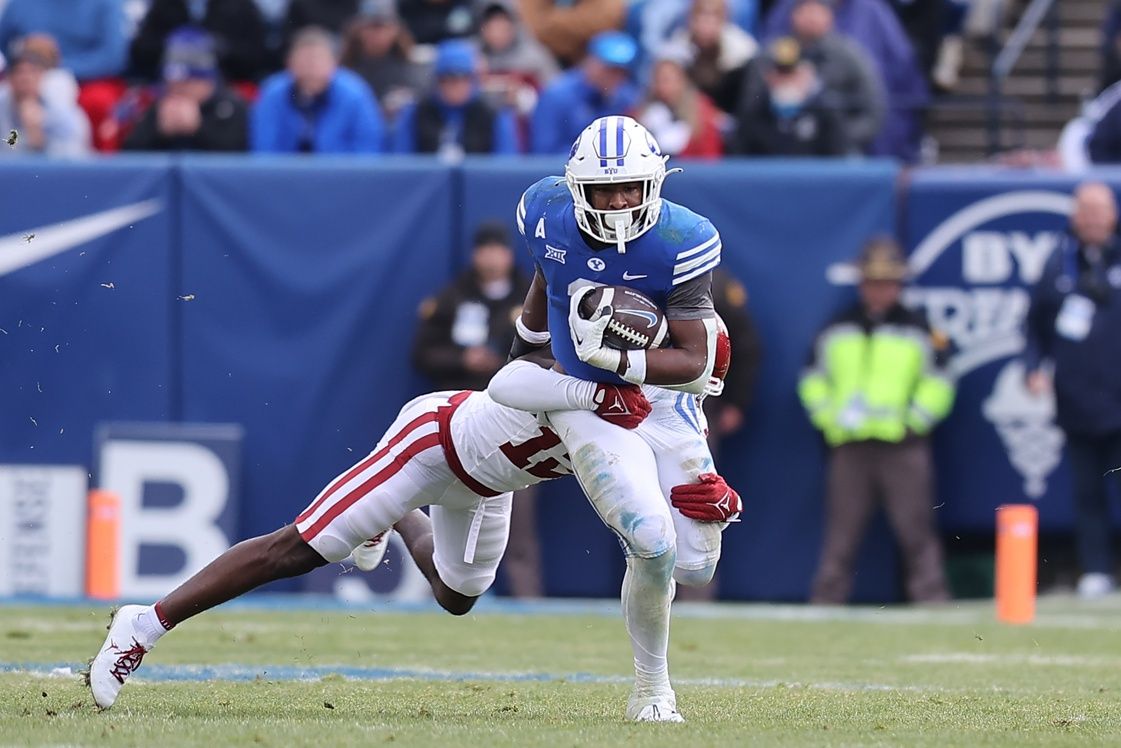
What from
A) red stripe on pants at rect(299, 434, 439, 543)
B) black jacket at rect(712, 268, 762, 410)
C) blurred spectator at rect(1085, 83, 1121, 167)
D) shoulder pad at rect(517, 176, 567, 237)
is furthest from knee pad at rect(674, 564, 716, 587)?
blurred spectator at rect(1085, 83, 1121, 167)

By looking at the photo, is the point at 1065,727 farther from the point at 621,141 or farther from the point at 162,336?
the point at 162,336

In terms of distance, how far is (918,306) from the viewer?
1138cm

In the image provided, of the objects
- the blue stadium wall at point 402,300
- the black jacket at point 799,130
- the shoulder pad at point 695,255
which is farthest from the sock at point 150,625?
the black jacket at point 799,130

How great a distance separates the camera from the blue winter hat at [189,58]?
39.4 ft

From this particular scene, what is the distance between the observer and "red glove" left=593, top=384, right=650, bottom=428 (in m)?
5.79

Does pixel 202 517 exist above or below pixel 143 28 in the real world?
below

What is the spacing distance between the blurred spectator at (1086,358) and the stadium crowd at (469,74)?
1568mm

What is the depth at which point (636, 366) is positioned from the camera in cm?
565

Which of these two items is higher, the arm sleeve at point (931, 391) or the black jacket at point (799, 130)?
the black jacket at point (799, 130)

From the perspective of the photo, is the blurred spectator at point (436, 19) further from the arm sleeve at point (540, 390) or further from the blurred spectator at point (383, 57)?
the arm sleeve at point (540, 390)

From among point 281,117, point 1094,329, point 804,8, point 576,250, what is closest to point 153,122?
point 281,117

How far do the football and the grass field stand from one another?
3.45ft

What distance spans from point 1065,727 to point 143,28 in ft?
29.8

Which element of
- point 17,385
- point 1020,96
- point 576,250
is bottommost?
point 17,385
